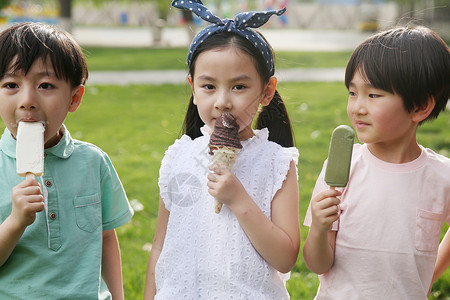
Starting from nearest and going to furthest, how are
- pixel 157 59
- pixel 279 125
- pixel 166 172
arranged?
1. pixel 166 172
2. pixel 279 125
3. pixel 157 59

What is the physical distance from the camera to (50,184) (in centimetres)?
223

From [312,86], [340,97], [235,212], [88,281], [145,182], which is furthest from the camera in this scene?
[312,86]

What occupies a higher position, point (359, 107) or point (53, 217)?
point (359, 107)

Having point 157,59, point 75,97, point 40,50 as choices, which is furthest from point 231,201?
point 157,59

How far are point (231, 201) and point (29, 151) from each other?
2.42 ft

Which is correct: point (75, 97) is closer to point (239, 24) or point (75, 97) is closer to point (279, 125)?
point (239, 24)

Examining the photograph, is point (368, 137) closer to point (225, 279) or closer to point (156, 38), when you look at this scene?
point (225, 279)

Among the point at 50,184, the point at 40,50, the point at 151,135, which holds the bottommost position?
the point at 151,135

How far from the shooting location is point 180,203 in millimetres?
2318

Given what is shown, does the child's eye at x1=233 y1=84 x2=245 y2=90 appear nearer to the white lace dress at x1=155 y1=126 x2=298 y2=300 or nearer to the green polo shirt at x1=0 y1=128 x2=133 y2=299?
the white lace dress at x1=155 y1=126 x2=298 y2=300

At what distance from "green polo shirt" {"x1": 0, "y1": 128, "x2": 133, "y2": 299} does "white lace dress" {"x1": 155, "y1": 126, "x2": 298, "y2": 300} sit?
254mm

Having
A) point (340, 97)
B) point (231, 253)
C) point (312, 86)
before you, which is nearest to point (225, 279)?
point (231, 253)

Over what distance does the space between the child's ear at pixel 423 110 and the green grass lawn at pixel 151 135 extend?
606mm

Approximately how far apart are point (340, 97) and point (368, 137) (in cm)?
697
